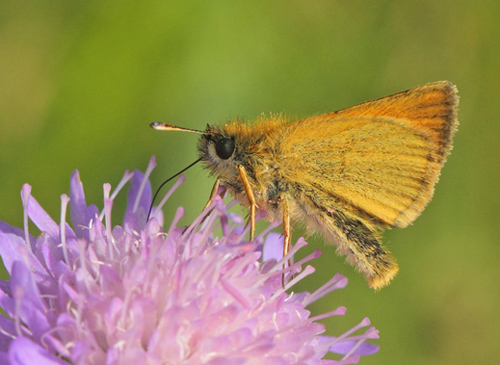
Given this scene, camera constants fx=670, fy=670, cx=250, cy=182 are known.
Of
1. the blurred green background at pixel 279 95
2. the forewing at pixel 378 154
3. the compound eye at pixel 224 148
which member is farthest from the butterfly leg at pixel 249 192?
the blurred green background at pixel 279 95

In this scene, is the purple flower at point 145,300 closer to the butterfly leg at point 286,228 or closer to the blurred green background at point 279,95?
the butterfly leg at point 286,228

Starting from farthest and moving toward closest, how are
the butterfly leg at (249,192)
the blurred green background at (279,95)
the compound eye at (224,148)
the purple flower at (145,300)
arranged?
the blurred green background at (279,95) < the compound eye at (224,148) < the butterfly leg at (249,192) < the purple flower at (145,300)

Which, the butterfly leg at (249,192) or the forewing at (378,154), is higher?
the forewing at (378,154)

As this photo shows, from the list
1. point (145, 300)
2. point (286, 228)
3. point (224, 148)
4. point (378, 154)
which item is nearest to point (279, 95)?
point (378, 154)

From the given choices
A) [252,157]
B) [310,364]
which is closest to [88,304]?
[310,364]

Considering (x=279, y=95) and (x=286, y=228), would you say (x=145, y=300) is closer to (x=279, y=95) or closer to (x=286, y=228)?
(x=286, y=228)

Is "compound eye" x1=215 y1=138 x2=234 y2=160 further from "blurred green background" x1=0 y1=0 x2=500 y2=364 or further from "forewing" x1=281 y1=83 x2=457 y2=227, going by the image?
"blurred green background" x1=0 y1=0 x2=500 y2=364

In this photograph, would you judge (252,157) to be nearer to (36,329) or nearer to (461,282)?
(36,329)
